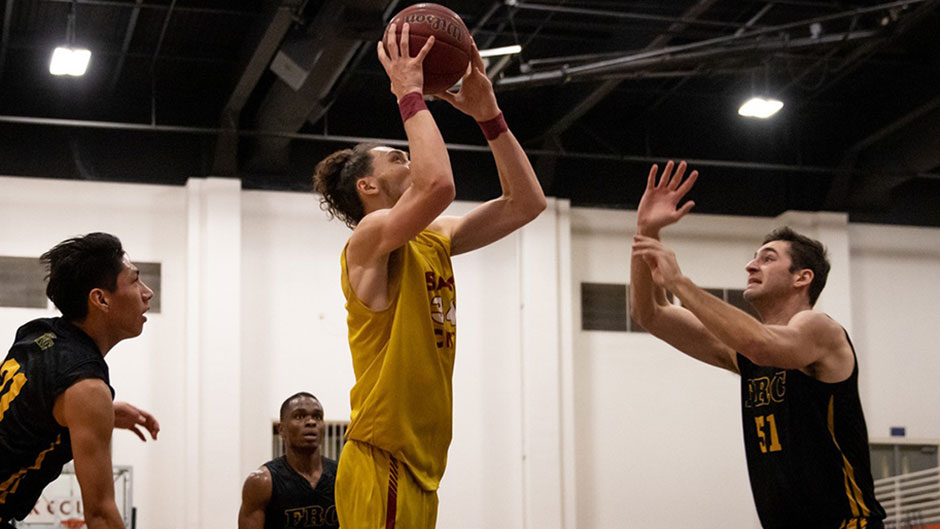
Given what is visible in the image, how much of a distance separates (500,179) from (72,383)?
1.57m

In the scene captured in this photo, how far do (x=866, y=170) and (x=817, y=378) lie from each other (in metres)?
10.2

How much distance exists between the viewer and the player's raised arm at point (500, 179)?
4.27 metres

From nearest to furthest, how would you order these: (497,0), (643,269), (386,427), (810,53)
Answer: (386,427)
(643,269)
(497,0)
(810,53)

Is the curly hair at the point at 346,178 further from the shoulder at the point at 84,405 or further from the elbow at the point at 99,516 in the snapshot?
the elbow at the point at 99,516

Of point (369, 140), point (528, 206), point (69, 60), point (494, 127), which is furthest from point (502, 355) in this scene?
point (494, 127)

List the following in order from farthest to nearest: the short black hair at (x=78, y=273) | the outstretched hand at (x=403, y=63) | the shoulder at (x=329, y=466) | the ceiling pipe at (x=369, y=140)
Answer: the ceiling pipe at (x=369, y=140) < the shoulder at (x=329, y=466) < the short black hair at (x=78, y=273) < the outstretched hand at (x=403, y=63)

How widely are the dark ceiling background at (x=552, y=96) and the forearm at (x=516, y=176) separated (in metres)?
6.29

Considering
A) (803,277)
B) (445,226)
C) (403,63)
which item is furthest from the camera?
(803,277)

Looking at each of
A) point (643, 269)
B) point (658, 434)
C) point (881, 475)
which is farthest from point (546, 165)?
point (643, 269)

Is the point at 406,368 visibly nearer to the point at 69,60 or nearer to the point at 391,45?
the point at 391,45

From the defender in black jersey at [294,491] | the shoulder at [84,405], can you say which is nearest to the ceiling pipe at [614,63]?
the defender in black jersey at [294,491]

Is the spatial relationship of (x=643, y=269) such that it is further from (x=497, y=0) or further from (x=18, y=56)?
(x=18, y=56)

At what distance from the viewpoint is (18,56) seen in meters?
12.6

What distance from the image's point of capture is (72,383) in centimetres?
378
